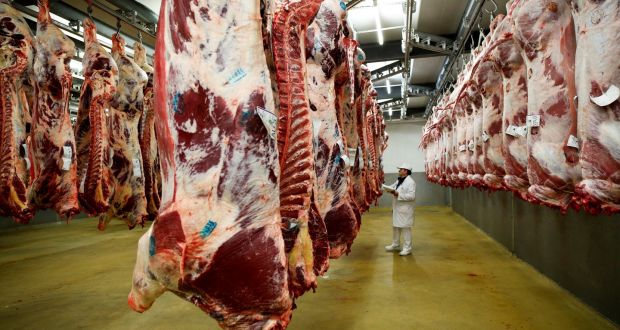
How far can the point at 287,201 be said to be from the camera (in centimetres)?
156

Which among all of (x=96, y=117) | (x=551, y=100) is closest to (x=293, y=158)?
(x=551, y=100)

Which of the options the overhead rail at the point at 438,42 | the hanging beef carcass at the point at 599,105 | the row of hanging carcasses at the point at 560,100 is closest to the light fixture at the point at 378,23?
the overhead rail at the point at 438,42

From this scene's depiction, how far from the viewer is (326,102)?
241 cm

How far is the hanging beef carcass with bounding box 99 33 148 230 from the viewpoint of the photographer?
459 cm

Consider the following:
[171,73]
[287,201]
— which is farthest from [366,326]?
[171,73]

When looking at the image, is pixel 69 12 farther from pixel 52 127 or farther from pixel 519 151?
pixel 519 151

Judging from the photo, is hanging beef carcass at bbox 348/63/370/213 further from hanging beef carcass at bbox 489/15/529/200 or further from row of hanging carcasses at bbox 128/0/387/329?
row of hanging carcasses at bbox 128/0/387/329

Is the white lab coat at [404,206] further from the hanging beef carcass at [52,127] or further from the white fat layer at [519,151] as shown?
the hanging beef carcass at [52,127]

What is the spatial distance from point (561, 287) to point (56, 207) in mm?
5735

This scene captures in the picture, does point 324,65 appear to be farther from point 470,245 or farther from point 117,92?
point 470,245

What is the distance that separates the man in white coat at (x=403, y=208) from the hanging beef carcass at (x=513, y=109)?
198 inches

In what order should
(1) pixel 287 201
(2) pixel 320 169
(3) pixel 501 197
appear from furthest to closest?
(3) pixel 501 197, (2) pixel 320 169, (1) pixel 287 201

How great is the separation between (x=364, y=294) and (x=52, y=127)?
3881 mm

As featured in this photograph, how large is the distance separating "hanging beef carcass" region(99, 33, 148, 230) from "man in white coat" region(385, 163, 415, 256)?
5218mm
